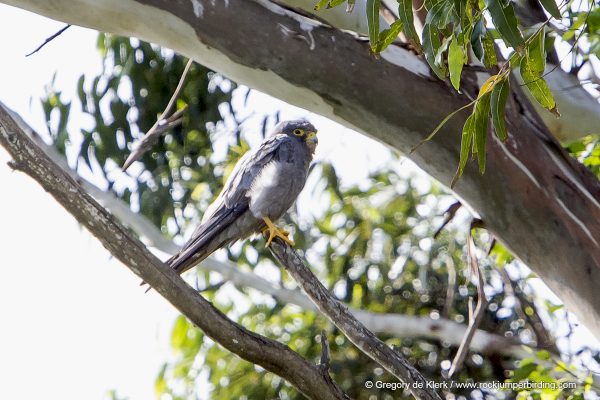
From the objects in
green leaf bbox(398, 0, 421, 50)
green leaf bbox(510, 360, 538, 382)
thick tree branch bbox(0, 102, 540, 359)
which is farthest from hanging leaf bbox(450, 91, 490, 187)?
thick tree branch bbox(0, 102, 540, 359)

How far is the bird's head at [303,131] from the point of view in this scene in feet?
12.8

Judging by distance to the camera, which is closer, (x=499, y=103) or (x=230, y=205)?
(x=499, y=103)

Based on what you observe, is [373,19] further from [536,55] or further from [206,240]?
[206,240]

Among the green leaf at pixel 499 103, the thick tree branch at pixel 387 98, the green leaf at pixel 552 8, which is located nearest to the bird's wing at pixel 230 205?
the thick tree branch at pixel 387 98

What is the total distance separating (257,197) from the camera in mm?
3541

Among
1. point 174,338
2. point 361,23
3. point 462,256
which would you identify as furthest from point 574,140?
point 174,338

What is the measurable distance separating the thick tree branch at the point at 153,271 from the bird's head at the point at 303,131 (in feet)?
5.68

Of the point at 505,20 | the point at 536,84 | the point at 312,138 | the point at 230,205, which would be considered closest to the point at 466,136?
the point at 536,84

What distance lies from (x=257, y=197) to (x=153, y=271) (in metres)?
1.44

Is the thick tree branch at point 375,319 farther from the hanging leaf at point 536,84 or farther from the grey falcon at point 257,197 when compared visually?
the hanging leaf at point 536,84

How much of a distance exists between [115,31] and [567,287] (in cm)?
152

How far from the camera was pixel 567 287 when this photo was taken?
2.86 meters

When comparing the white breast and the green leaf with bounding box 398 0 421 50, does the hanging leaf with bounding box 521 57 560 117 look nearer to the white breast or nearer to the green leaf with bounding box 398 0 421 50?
the green leaf with bounding box 398 0 421 50

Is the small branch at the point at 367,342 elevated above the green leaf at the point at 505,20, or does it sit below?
below
